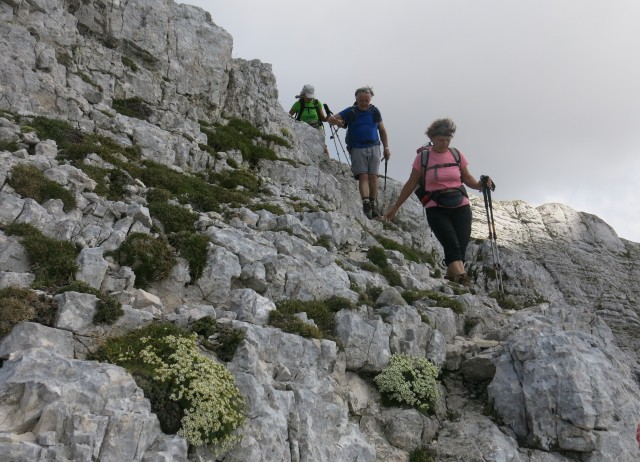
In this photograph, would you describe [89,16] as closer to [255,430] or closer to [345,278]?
[345,278]

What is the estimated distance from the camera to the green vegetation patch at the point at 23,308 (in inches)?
300

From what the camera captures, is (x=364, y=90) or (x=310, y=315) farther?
(x=364, y=90)

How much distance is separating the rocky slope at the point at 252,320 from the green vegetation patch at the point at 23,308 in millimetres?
183

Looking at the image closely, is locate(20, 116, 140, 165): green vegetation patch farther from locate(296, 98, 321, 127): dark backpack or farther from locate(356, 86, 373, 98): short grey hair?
locate(296, 98, 321, 127): dark backpack

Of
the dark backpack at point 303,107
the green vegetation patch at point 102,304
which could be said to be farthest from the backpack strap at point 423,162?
the dark backpack at point 303,107

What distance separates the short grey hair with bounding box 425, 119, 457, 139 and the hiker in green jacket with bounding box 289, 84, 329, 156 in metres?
18.6

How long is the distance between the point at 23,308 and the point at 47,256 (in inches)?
91.9

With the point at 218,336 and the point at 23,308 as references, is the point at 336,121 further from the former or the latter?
the point at 23,308

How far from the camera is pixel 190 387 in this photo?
25.1ft

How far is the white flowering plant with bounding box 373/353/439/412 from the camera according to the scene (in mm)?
10734

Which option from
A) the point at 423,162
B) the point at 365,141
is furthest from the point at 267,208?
the point at 423,162

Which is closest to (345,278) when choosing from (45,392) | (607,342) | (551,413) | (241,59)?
(551,413)

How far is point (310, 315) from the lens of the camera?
11.8 m

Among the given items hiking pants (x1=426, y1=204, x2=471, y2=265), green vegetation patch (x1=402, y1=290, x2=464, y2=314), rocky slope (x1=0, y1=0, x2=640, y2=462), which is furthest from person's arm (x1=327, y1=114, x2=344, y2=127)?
green vegetation patch (x1=402, y1=290, x2=464, y2=314)
